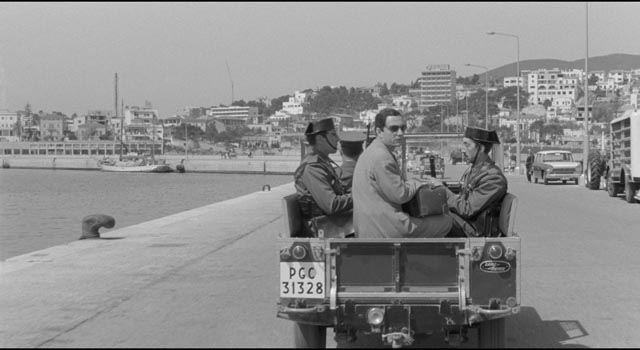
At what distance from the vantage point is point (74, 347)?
8352 millimetres

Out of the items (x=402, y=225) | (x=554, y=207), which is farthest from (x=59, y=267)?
(x=554, y=207)

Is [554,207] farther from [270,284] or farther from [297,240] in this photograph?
[297,240]

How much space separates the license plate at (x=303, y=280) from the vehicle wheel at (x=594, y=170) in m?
35.1

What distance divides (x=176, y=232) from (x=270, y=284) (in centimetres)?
986

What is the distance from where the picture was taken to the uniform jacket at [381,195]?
7.38 metres

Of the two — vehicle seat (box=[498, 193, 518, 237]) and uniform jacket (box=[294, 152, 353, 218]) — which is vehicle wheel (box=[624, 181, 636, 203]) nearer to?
vehicle seat (box=[498, 193, 518, 237])

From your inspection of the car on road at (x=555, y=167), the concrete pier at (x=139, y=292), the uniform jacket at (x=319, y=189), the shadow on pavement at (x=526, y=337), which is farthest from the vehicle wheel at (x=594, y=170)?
the uniform jacket at (x=319, y=189)

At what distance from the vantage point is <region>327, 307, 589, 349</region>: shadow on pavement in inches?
336

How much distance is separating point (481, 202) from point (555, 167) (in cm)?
4029

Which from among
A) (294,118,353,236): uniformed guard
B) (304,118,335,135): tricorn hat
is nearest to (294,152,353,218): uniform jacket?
(294,118,353,236): uniformed guard

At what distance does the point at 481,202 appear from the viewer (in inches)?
323

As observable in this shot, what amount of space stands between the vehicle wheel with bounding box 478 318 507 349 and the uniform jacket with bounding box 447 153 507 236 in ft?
2.84

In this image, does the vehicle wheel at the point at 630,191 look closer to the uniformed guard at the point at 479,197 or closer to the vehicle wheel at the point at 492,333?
the uniformed guard at the point at 479,197

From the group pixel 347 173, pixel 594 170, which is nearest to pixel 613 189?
pixel 594 170
